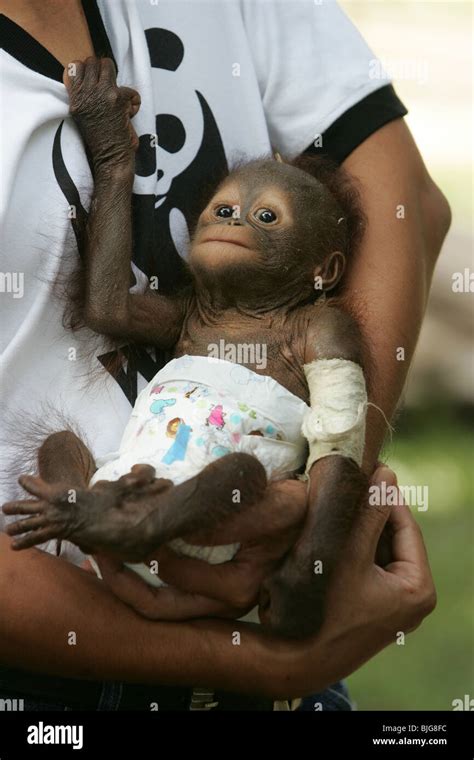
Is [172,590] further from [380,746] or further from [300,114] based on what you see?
[300,114]

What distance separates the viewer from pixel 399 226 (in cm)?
239

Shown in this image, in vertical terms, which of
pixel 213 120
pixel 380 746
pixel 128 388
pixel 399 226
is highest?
pixel 213 120

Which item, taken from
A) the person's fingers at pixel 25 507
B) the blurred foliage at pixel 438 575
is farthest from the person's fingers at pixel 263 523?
the blurred foliage at pixel 438 575

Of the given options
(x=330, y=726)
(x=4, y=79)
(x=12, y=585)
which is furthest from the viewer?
(x=330, y=726)

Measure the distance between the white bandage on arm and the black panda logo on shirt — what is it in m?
0.35

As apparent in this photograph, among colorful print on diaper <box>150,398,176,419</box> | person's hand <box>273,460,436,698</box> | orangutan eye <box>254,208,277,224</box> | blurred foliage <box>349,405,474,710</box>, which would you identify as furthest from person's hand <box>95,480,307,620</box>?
blurred foliage <box>349,405,474,710</box>

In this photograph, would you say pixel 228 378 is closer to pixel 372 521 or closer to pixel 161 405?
pixel 161 405

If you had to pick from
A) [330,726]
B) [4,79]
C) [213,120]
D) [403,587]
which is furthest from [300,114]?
[330,726]

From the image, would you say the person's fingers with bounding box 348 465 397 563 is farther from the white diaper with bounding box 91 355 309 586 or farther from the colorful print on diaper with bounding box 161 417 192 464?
the colorful print on diaper with bounding box 161 417 192 464

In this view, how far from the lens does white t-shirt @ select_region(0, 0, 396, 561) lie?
2.07 metres

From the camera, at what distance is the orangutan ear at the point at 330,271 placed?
229 centimetres

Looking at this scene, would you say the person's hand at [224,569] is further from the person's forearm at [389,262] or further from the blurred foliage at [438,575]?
the blurred foliage at [438,575]

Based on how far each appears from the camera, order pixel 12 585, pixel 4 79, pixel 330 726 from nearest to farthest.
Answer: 1. pixel 12 585
2. pixel 4 79
3. pixel 330 726

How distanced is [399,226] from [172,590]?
2.89 feet
